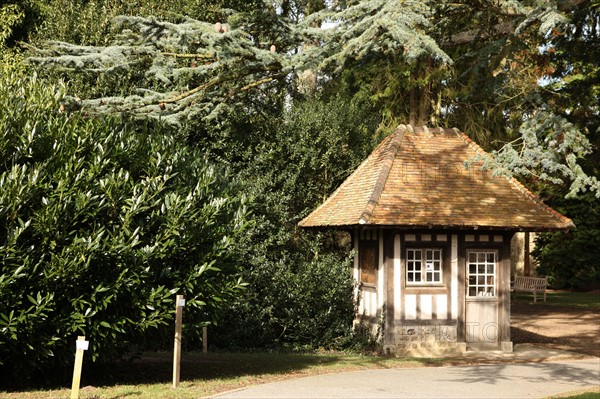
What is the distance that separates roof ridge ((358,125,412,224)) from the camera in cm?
1719

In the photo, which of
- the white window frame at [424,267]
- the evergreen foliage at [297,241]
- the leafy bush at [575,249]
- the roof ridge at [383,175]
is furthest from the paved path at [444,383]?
the leafy bush at [575,249]

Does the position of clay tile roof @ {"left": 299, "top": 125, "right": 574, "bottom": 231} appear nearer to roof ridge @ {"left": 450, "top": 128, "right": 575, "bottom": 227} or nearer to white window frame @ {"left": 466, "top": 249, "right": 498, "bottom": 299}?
roof ridge @ {"left": 450, "top": 128, "right": 575, "bottom": 227}

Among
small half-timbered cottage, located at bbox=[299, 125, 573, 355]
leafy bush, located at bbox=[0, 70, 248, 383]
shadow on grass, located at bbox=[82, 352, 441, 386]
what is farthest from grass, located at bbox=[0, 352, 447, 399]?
small half-timbered cottage, located at bbox=[299, 125, 573, 355]

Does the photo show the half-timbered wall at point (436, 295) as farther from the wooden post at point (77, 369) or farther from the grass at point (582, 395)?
the wooden post at point (77, 369)

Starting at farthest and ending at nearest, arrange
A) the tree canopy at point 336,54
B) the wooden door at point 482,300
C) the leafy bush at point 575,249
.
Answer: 1. the leafy bush at point 575,249
2. the wooden door at point 482,300
3. the tree canopy at point 336,54

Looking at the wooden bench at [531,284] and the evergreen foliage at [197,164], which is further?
the wooden bench at [531,284]

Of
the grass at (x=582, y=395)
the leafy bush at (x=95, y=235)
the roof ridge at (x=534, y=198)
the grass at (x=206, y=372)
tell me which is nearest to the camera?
the leafy bush at (x=95, y=235)

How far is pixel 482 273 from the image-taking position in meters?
18.3

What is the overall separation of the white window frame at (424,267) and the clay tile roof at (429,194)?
934 mm

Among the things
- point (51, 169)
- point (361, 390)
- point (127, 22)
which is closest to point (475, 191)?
point (361, 390)

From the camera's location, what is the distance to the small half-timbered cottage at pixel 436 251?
1766cm

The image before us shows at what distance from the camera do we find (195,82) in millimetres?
20938

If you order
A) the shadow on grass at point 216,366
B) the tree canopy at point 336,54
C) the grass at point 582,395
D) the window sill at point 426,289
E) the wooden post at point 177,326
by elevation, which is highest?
the tree canopy at point 336,54

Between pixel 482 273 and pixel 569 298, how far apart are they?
602 inches
